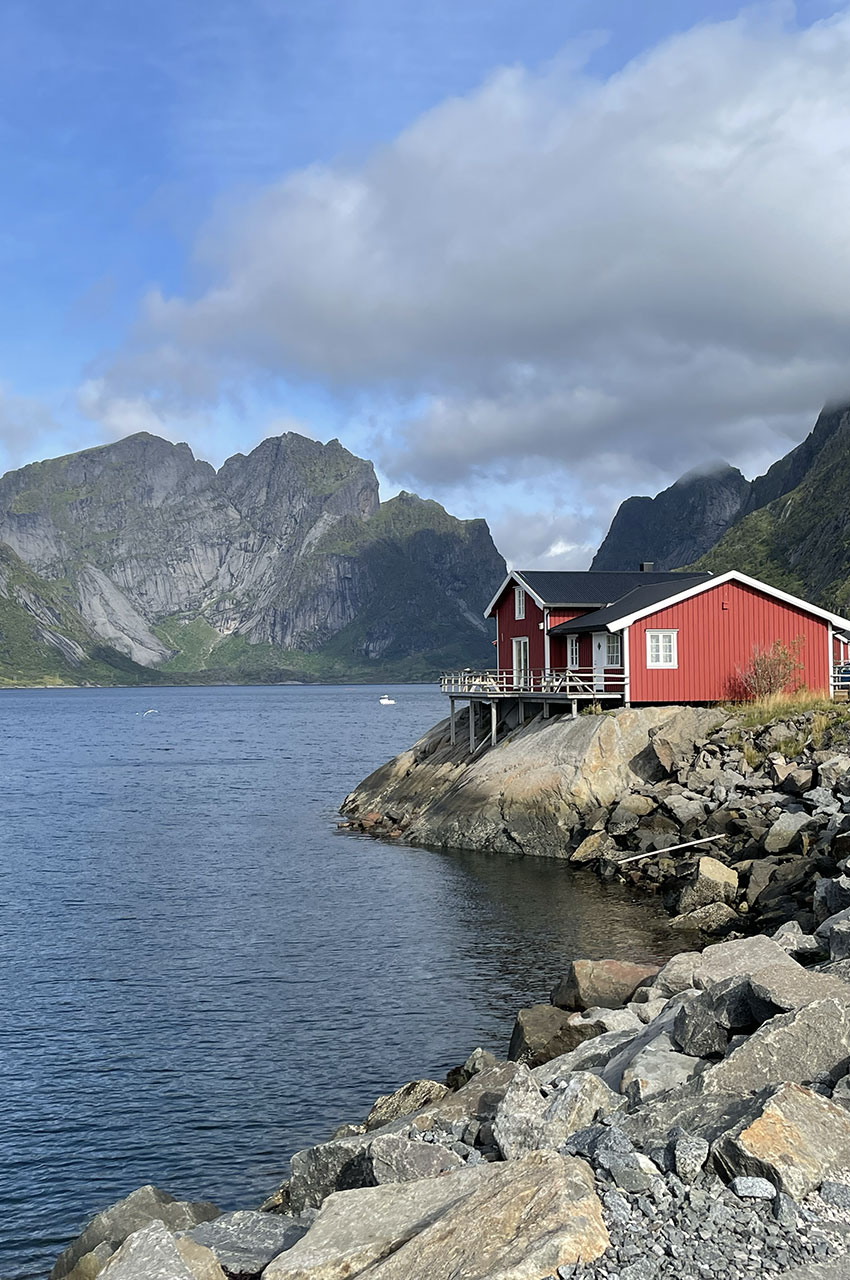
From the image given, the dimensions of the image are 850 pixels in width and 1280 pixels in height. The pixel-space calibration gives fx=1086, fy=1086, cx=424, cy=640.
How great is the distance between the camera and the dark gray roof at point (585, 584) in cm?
4891

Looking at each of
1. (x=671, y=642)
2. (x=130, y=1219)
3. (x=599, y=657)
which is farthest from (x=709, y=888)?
(x=130, y=1219)

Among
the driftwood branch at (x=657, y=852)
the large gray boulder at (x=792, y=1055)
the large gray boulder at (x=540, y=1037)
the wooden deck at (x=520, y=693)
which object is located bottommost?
the large gray boulder at (x=540, y=1037)

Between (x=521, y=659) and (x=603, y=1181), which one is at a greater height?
(x=521, y=659)

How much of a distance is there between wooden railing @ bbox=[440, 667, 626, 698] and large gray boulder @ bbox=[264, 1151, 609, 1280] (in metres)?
32.6

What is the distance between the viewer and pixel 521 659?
52781 mm

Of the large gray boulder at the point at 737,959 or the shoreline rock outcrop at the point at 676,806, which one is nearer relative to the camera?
the large gray boulder at the point at 737,959

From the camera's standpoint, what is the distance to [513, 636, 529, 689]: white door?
5112 centimetres

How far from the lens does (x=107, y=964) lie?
2584 cm

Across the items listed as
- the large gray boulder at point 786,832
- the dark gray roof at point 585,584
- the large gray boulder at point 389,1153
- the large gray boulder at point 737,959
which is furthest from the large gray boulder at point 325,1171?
the dark gray roof at point 585,584

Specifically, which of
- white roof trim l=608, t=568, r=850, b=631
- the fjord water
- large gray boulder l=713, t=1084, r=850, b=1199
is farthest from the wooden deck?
large gray boulder l=713, t=1084, r=850, b=1199

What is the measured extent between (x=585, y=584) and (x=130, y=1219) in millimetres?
41199

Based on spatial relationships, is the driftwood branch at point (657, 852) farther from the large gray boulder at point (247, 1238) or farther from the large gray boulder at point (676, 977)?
the large gray boulder at point (247, 1238)

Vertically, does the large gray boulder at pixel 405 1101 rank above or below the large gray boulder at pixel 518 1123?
below

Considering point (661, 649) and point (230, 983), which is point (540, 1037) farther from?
point (661, 649)
